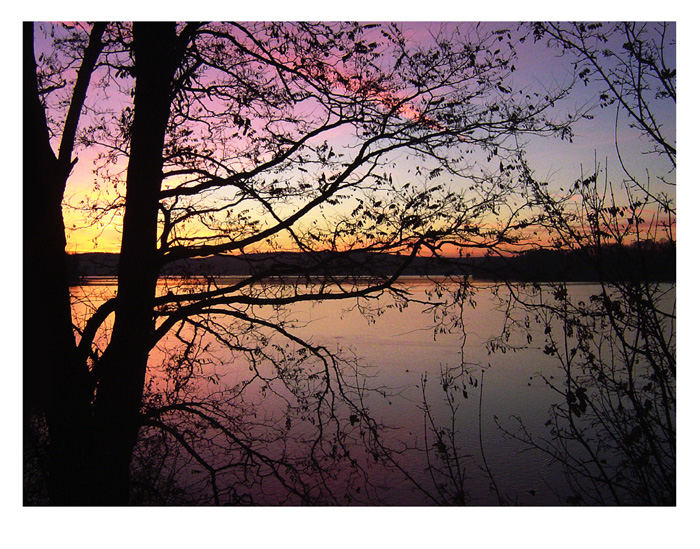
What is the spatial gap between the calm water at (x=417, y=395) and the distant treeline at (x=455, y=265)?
0.52ft

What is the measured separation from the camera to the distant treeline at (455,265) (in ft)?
8.59

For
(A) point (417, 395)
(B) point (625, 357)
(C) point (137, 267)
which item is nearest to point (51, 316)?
(C) point (137, 267)

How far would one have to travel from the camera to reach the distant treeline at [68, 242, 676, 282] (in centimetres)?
262

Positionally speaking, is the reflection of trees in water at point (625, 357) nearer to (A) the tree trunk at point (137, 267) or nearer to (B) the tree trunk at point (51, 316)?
(A) the tree trunk at point (137, 267)

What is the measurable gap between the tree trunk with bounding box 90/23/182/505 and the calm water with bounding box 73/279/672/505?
567 millimetres

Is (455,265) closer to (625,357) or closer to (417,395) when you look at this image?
(625,357)

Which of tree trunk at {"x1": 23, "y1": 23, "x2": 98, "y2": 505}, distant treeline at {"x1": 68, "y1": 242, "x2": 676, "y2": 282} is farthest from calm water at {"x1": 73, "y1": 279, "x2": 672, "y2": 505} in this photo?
tree trunk at {"x1": 23, "y1": 23, "x2": 98, "y2": 505}

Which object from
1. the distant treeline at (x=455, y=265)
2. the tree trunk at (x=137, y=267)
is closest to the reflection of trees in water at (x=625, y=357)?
the distant treeline at (x=455, y=265)

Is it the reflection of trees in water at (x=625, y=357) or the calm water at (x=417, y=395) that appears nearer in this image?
the reflection of trees in water at (x=625, y=357)

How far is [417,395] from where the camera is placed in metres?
9.03

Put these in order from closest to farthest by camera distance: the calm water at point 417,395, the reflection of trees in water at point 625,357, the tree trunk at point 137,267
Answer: the reflection of trees in water at point 625,357, the tree trunk at point 137,267, the calm water at point 417,395
